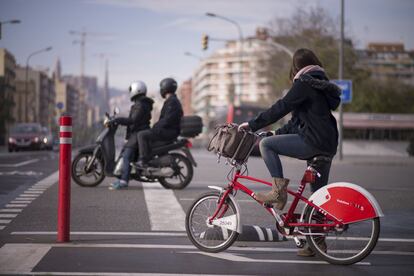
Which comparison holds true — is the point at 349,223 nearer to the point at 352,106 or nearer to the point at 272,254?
the point at 272,254

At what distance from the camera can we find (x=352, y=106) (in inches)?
2454

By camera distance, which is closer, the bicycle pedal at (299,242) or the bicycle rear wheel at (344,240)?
the bicycle rear wheel at (344,240)

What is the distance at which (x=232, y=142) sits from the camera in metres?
6.45

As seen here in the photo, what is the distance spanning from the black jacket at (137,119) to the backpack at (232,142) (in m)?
6.71

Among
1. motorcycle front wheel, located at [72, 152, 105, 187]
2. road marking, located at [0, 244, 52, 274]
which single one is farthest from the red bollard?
motorcycle front wheel, located at [72, 152, 105, 187]

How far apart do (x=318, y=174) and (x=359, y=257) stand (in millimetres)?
827

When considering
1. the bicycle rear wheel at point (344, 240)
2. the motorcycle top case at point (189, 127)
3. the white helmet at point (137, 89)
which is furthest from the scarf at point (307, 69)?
the white helmet at point (137, 89)

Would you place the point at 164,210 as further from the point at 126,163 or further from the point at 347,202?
the point at 347,202

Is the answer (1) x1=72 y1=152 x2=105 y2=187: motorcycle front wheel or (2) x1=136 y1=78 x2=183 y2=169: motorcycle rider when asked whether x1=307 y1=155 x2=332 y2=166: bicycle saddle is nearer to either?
(2) x1=136 y1=78 x2=183 y2=169: motorcycle rider

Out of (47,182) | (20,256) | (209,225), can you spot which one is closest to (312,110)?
(209,225)

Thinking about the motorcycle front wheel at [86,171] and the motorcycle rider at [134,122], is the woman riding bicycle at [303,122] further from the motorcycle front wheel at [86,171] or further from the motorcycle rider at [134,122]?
the motorcycle front wheel at [86,171]

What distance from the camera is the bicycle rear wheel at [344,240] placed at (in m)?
6.09

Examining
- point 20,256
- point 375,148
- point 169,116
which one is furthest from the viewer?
point 375,148

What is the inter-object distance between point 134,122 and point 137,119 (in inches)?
3.0
